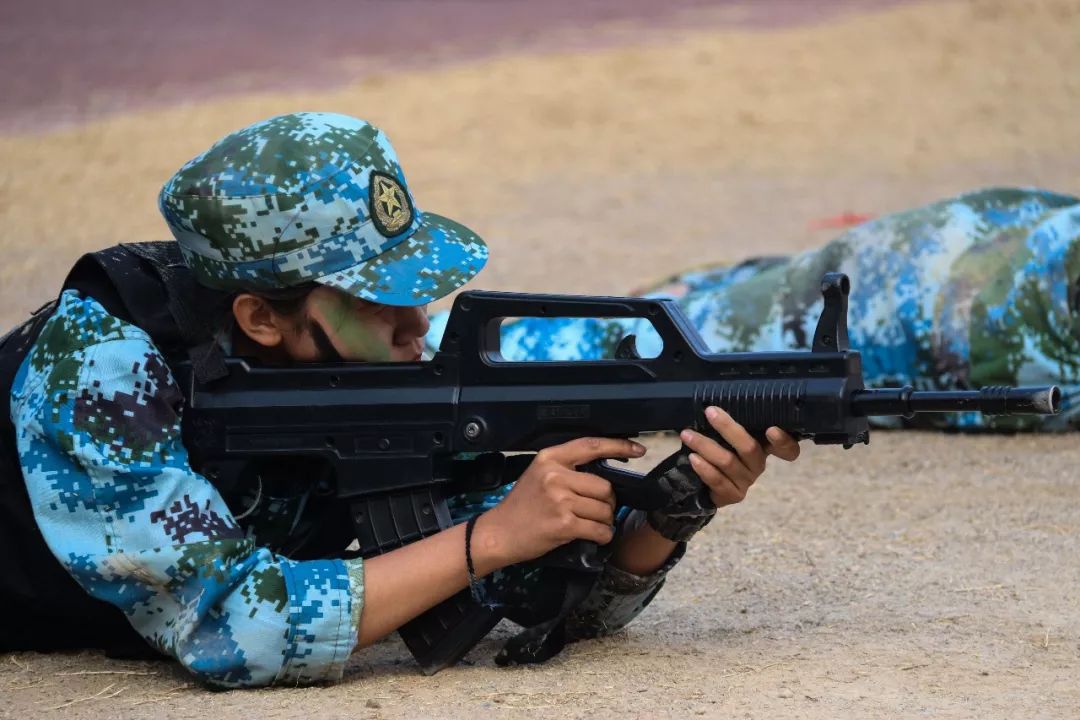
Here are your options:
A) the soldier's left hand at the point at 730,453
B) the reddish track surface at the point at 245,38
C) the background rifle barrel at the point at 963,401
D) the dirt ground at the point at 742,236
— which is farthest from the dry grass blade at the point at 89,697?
the reddish track surface at the point at 245,38

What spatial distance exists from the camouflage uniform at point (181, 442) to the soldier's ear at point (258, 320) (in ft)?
0.25

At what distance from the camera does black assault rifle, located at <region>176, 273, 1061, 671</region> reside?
295 cm

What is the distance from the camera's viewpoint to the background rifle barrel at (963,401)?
2748mm

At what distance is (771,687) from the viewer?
3.17 m

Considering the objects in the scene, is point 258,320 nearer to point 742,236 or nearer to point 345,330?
point 345,330

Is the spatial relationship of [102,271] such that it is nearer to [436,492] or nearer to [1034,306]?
[436,492]

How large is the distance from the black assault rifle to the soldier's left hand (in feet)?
0.10

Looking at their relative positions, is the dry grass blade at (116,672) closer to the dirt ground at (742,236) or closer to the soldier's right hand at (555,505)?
the dirt ground at (742,236)

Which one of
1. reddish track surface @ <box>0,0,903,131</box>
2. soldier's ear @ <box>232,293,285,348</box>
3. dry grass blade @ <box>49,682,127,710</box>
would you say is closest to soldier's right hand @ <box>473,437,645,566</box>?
soldier's ear @ <box>232,293,285,348</box>

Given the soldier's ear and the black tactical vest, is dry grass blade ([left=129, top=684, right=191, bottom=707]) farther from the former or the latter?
the soldier's ear

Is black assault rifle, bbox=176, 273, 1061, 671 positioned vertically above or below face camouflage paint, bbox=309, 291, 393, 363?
below

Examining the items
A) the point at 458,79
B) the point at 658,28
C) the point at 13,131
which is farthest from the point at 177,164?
the point at 658,28

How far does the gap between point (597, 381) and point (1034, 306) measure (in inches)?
120

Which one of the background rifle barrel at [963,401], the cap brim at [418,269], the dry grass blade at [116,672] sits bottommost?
the dry grass blade at [116,672]
